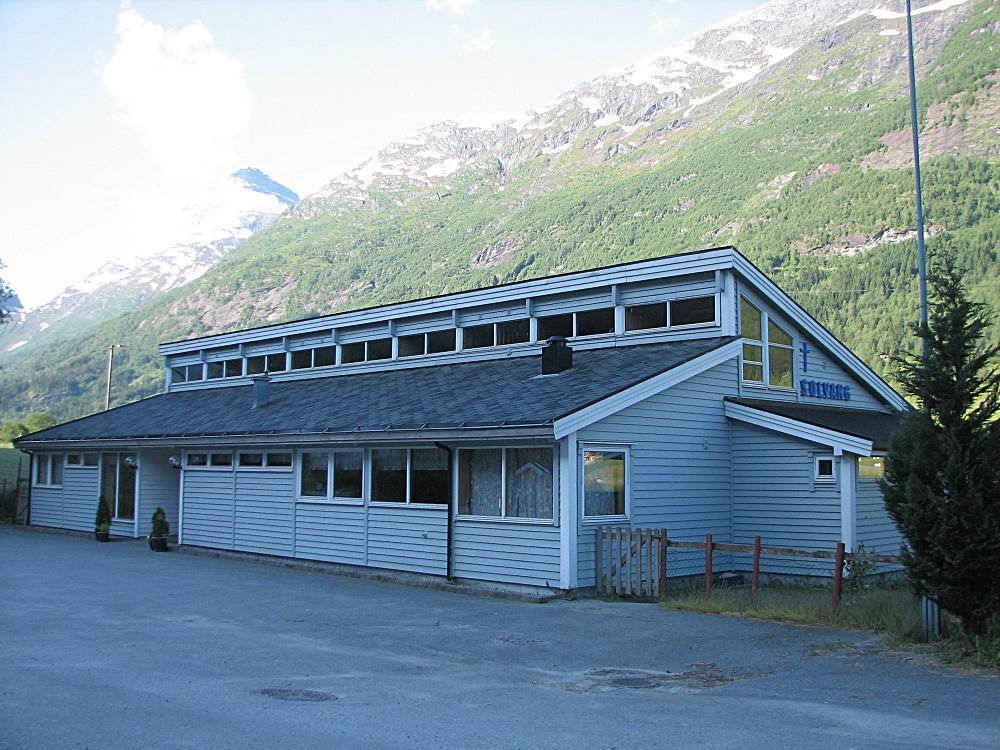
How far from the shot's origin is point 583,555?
50.2 ft

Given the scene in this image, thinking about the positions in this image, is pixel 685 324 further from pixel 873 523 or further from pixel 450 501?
pixel 450 501

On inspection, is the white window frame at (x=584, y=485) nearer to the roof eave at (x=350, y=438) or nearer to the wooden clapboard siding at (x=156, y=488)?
the roof eave at (x=350, y=438)

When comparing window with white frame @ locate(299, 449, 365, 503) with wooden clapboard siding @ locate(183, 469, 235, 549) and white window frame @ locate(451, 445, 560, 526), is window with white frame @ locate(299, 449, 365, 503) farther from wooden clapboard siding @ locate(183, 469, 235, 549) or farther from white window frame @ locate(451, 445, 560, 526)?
wooden clapboard siding @ locate(183, 469, 235, 549)

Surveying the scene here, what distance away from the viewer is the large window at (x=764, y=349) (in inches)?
770

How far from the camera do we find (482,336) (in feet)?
76.9

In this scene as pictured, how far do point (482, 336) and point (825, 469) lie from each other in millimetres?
9250

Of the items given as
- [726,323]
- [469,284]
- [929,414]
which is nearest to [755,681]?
[929,414]

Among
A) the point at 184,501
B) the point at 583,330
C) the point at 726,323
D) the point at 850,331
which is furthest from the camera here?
the point at 850,331

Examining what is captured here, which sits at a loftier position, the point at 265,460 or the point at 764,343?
the point at 764,343

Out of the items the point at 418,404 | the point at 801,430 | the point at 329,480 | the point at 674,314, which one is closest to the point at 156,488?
the point at 329,480

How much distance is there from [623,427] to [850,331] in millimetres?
56067

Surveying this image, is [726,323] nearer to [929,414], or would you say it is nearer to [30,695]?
[929,414]

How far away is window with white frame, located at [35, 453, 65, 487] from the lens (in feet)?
96.6

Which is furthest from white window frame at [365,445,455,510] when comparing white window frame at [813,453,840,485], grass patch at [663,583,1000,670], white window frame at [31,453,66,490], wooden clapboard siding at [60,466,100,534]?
white window frame at [31,453,66,490]
